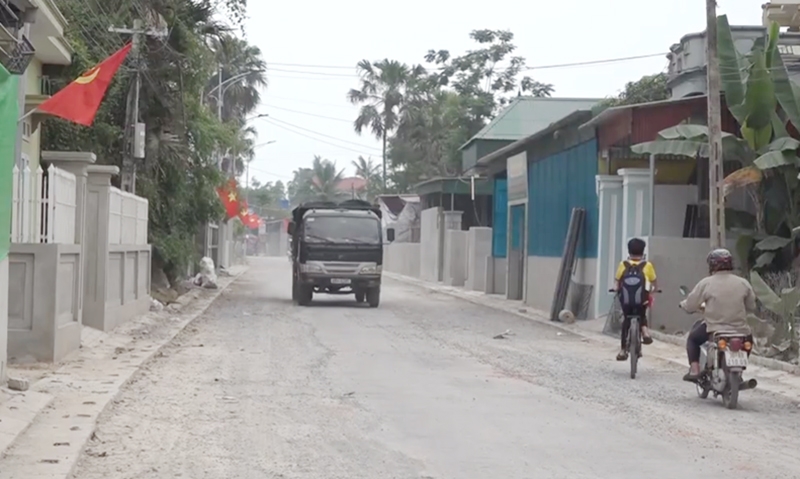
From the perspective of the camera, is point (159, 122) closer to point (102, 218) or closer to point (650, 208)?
point (102, 218)

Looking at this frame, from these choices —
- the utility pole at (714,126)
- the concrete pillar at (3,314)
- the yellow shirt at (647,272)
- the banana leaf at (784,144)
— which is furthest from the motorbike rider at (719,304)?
the concrete pillar at (3,314)

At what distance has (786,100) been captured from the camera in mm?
20516

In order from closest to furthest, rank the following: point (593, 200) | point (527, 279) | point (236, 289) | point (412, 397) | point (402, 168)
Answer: point (412, 397), point (593, 200), point (527, 279), point (236, 289), point (402, 168)

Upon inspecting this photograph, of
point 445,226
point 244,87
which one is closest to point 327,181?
point 244,87

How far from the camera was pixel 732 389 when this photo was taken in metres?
12.5

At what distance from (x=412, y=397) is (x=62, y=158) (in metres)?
7.65

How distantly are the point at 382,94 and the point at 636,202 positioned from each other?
61660 millimetres

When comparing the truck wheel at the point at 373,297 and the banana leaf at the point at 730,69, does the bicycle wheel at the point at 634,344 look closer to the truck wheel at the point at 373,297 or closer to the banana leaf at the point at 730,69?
the banana leaf at the point at 730,69

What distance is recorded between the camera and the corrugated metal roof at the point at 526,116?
1683 inches

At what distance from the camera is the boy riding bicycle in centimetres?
1541

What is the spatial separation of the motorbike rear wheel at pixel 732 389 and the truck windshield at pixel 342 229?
703 inches

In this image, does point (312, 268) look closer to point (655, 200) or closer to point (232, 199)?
point (655, 200)

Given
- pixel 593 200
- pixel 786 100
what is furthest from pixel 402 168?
pixel 786 100

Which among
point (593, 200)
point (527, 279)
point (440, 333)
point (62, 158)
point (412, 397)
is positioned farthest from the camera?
point (527, 279)
